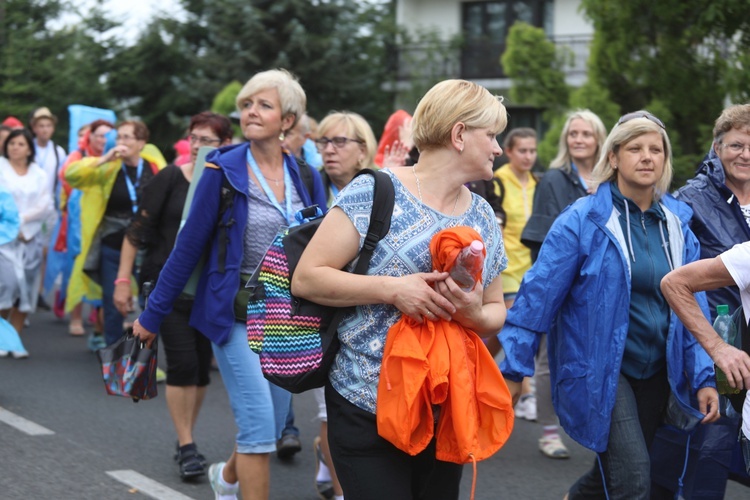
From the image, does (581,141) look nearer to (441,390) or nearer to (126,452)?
(126,452)

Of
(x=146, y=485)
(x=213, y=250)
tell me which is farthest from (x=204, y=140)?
(x=146, y=485)

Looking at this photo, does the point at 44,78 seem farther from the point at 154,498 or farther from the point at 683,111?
the point at 154,498

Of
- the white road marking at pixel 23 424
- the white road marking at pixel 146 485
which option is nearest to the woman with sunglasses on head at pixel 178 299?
the white road marking at pixel 146 485

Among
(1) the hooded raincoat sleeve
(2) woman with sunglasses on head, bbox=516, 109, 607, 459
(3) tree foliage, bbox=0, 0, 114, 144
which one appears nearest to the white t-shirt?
(1) the hooded raincoat sleeve

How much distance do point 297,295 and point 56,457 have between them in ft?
11.7

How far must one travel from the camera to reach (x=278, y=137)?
5.12 meters

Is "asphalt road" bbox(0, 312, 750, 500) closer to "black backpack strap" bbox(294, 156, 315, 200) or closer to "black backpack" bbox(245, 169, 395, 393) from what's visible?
"black backpack strap" bbox(294, 156, 315, 200)

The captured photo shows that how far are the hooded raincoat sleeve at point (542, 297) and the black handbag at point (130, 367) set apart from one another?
1797mm

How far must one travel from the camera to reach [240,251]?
4.91 meters

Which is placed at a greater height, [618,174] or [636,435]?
[618,174]

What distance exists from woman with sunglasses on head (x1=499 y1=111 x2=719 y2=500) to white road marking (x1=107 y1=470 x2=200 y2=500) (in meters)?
2.31

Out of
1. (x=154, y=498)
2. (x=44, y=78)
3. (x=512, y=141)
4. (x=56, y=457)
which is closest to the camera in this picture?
(x=154, y=498)

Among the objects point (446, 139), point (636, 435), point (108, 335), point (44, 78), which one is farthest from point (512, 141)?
point (44, 78)

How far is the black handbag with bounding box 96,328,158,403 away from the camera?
522 centimetres
